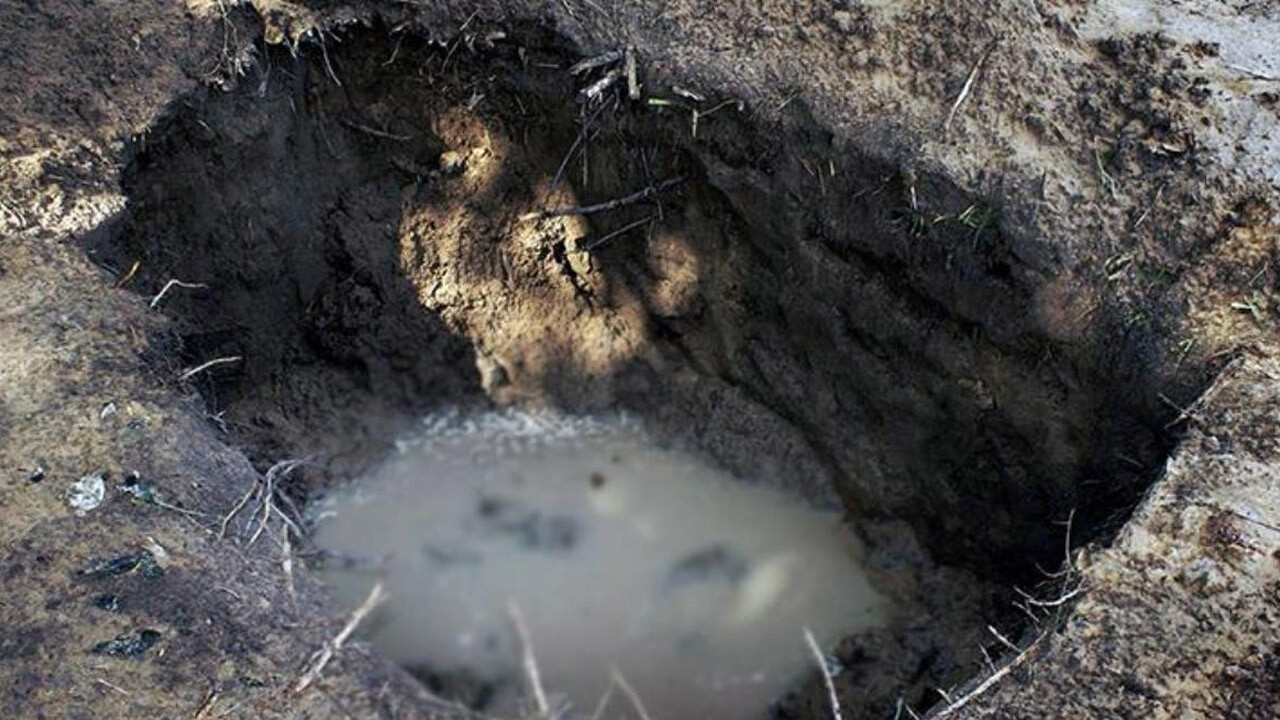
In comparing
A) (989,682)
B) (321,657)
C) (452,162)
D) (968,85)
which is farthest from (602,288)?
(989,682)

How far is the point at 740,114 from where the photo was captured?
156 inches

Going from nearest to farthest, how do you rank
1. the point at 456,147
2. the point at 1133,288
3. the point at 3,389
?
1. the point at 3,389
2. the point at 1133,288
3. the point at 456,147

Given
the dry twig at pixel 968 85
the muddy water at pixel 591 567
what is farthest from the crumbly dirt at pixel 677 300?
the muddy water at pixel 591 567

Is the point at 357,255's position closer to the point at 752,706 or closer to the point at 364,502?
the point at 364,502

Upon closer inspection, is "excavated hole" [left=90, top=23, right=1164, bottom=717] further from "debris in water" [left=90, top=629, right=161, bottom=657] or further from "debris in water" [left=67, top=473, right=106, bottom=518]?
"debris in water" [left=90, top=629, right=161, bottom=657]

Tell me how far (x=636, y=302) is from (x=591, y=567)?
3.69 ft

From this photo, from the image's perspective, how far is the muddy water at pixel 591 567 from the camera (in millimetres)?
4227

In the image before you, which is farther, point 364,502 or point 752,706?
point 364,502

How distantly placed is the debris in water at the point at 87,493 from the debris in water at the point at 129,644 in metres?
0.40

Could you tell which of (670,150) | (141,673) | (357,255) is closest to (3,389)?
(141,673)

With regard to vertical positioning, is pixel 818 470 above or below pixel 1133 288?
below

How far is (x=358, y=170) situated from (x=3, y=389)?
1721 millimetres

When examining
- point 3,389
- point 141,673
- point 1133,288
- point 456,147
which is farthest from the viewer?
point 456,147

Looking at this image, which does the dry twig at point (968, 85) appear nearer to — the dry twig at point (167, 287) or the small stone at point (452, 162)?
the small stone at point (452, 162)
